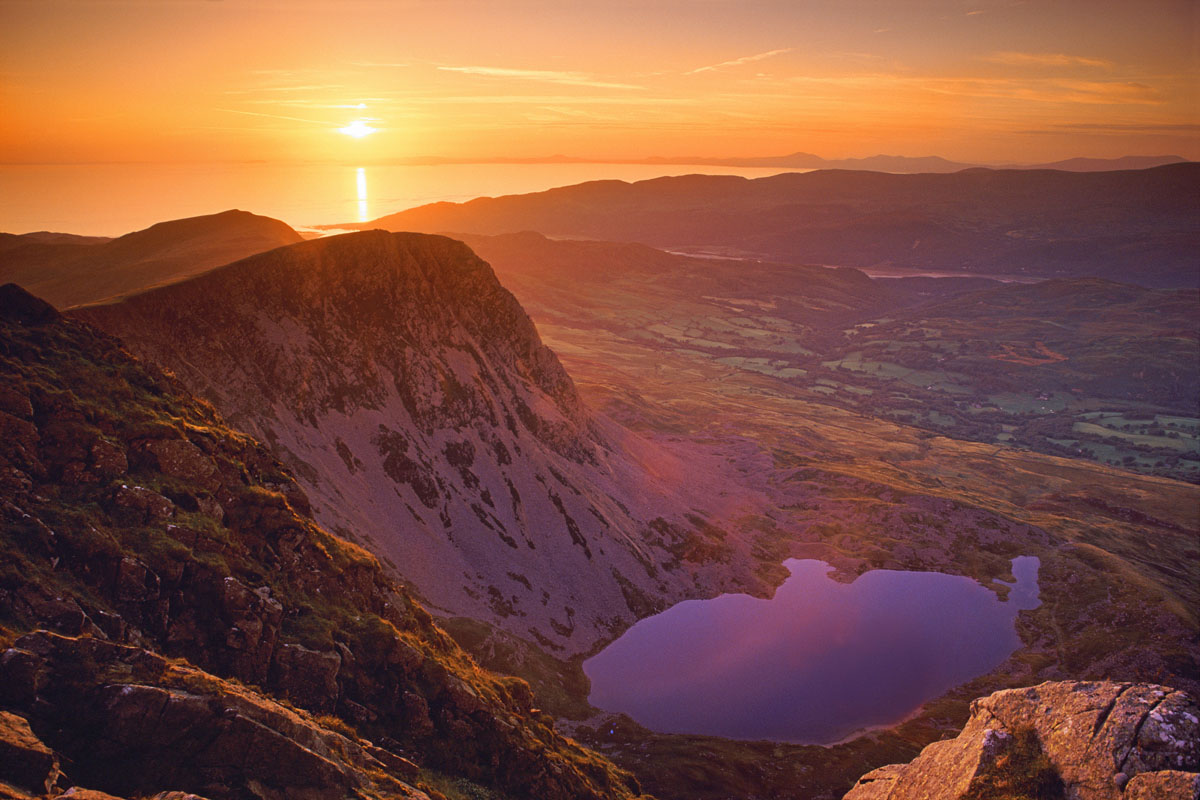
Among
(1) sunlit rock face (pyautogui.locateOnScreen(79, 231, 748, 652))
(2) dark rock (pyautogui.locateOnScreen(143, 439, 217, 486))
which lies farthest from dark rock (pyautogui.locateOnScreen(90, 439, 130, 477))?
(1) sunlit rock face (pyautogui.locateOnScreen(79, 231, 748, 652))

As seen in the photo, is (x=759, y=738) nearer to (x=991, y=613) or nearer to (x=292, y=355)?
(x=991, y=613)

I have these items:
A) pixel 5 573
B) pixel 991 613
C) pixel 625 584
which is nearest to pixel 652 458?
pixel 625 584

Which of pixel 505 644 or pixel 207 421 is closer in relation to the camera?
pixel 207 421

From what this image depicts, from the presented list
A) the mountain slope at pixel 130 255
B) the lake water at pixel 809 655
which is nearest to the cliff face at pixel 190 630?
the lake water at pixel 809 655

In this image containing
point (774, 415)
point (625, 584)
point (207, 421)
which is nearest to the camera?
point (207, 421)

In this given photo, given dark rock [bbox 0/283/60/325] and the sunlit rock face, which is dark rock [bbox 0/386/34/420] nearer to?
dark rock [bbox 0/283/60/325]

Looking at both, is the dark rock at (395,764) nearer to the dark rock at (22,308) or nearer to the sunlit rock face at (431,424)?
the dark rock at (22,308)
